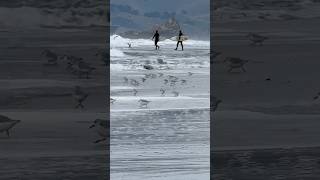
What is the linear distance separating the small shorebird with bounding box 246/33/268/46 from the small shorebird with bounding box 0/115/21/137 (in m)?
1.41

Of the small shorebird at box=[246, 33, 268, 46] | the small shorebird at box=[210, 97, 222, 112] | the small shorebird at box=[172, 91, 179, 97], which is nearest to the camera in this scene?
the small shorebird at box=[210, 97, 222, 112]

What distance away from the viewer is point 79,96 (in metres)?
3.10

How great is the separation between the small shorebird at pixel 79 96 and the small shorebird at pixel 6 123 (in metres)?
0.34

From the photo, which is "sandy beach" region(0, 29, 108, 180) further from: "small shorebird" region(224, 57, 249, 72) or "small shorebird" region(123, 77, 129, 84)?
"small shorebird" region(123, 77, 129, 84)

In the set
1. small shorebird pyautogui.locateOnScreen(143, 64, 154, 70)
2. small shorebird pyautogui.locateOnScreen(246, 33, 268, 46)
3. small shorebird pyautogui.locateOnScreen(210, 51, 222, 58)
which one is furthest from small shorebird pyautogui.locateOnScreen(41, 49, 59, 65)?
small shorebird pyautogui.locateOnScreen(143, 64, 154, 70)

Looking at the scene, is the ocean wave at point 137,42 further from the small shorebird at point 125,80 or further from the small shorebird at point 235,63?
the small shorebird at point 235,63

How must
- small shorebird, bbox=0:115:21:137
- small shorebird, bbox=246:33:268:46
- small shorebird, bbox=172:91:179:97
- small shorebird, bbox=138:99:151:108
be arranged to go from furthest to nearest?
small shorebird, bbox=172:91:179:97 → small shorebird, bbox=138:99:151:108 → small shorebird, bbox=246:33:268:46 → small shorebird, bbox=0:115:21:137

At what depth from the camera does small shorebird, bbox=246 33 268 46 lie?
330 centimetres

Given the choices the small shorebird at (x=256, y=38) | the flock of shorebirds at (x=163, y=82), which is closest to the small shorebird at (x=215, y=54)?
the small shorebird at (x=256, y=38)

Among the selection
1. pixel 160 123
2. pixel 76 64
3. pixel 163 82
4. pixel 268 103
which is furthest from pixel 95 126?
pixel 163 82

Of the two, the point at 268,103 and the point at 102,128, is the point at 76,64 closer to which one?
the point at 102,128

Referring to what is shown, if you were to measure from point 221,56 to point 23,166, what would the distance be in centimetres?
126

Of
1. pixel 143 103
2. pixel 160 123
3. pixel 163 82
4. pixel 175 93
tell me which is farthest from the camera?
pixel 163 82

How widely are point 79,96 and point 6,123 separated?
0.42 m
